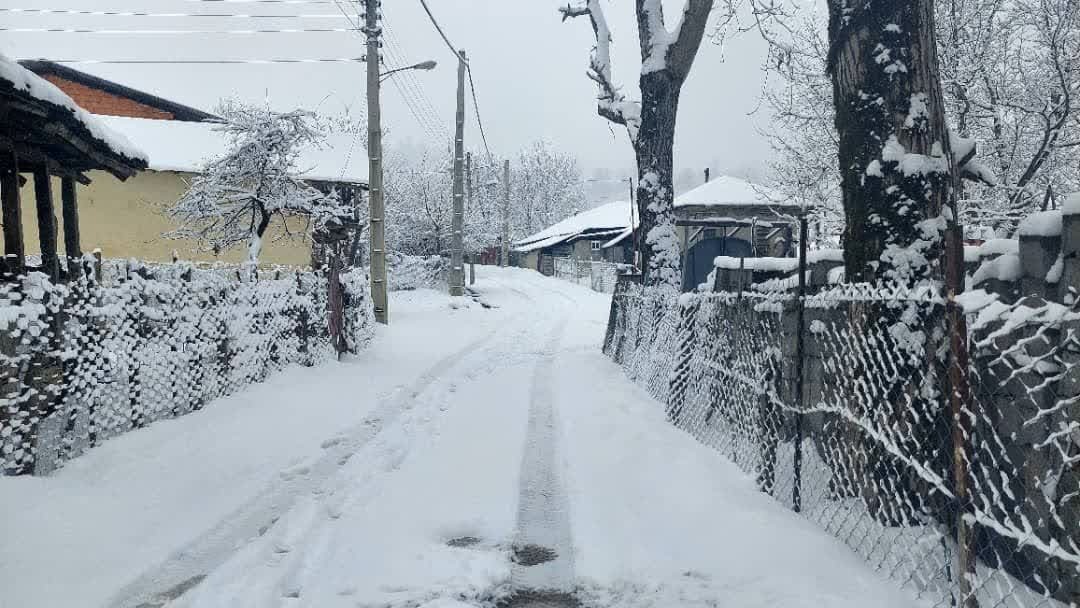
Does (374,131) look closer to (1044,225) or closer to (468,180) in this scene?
(1044,225)

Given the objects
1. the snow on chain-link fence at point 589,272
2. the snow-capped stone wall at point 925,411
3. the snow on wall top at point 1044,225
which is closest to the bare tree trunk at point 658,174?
the snow-capped stone wall at point 925,411

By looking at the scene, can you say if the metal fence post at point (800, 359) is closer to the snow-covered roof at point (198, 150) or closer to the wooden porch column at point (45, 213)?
the wooden porch column at point (45, 213)

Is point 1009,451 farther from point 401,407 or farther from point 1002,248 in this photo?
point 401,407

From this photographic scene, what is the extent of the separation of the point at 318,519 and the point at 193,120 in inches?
1142

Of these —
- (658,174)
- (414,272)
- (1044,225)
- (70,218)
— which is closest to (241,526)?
(1044,225)

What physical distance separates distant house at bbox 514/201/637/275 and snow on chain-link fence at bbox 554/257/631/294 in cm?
133

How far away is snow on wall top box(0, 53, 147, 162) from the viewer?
504 centimetres

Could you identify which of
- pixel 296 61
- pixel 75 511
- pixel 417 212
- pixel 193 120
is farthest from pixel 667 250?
pixel 417 212

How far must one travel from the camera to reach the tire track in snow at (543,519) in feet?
12.3

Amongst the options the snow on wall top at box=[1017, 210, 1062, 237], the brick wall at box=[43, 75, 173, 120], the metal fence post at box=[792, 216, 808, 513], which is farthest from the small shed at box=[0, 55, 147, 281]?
the brick wall at box=[43, 75, 173, 120]

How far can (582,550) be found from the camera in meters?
4.10

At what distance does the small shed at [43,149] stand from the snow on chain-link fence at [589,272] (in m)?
25.2

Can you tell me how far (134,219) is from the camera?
73.9 feet

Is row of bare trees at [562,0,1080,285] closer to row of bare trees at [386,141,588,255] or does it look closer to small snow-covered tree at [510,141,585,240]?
row of bare trees at [386,141,588,255]
